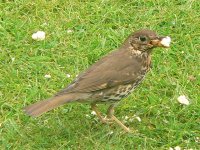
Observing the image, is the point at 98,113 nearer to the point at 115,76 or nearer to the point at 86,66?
the point at 115,76

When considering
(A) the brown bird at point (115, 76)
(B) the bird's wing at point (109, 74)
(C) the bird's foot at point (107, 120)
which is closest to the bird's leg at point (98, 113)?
(C) the bird's foot at point (107, 120)

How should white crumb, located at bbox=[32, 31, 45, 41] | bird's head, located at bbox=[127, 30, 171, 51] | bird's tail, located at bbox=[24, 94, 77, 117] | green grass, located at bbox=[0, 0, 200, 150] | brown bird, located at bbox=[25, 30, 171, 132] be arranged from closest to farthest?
bird's tail, located at bbox=[24, 94, 77, 117]
brown bird, located at bbox=[25, 30, 171, 132]
bird's head, located at bbox=[127, 30, 171, 51]
green grass, located at bbox=[0, 0, 200, 150]
white crumb, located at bbox=[32, 31, 45, 41]

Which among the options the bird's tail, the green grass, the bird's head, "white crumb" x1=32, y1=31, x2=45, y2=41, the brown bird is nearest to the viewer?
the bird's tail

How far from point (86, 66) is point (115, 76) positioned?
122cm

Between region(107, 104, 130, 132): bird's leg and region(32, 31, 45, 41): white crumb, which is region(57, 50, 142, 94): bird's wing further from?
region(32, 31, 45, 41): white crumb

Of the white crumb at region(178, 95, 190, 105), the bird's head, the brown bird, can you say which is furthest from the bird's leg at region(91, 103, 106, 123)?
the white crumb at region(178, 95, 190, 105)

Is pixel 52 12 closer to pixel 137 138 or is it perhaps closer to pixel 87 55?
pixel 87 55

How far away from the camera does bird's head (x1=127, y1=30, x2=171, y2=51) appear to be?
5.62m

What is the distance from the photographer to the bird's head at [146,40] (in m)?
5.62

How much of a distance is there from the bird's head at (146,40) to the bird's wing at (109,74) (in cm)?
11

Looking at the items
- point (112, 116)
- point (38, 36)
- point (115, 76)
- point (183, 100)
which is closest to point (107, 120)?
point (112, 116)

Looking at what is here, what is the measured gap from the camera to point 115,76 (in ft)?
18.4

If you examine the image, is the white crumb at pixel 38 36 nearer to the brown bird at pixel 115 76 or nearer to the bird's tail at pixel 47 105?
the brown bird at pixel 115 76

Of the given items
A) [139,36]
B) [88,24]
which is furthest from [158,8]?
[139,36]
